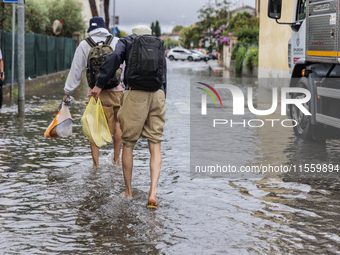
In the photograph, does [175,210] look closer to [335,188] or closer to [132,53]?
[132,53]

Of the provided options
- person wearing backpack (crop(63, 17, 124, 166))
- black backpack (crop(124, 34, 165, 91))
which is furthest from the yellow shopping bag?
black backpack (crop(124, 34, 165, 91))

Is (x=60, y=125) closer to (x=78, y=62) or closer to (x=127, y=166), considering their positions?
(x=78, y=62)

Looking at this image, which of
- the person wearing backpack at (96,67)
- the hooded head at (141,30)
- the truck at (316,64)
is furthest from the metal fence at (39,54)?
the hooded head at (141,30)

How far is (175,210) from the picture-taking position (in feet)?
16.8

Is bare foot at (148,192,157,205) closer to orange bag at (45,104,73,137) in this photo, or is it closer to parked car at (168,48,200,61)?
orange bag at (45,104,73,137)

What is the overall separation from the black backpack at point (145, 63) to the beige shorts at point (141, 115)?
4.5 inches

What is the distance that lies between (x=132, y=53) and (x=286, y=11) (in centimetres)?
1543

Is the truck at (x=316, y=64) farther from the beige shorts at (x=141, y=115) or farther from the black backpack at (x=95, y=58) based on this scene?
the beige shorts at (x=141, y=115)

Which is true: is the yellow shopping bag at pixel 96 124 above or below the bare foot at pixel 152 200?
above

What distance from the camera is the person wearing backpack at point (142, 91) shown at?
5195 millimetres

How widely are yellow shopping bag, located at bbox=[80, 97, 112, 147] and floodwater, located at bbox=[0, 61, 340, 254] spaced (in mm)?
452

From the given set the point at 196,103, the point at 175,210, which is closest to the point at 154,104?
the point at 175,210

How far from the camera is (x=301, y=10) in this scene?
9711 mm

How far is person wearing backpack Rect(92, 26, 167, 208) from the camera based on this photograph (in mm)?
5195
